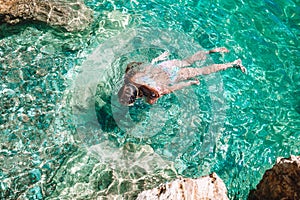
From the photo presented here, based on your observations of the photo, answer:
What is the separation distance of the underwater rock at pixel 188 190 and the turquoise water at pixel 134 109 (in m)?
1.11

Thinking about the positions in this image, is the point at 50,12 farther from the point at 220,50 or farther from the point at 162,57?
the point at 220,50

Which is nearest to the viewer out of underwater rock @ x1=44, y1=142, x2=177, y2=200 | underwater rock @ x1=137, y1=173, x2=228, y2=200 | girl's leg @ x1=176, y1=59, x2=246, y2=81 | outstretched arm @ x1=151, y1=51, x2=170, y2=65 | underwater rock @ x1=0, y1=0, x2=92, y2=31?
underwater rock @ x1=137, y1=173, x2=228, y2=200

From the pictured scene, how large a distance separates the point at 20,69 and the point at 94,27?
6.97 ft

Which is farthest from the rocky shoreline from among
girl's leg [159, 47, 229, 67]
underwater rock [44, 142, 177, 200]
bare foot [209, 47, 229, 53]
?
Result: bare foot [209, 47, 229, 53]

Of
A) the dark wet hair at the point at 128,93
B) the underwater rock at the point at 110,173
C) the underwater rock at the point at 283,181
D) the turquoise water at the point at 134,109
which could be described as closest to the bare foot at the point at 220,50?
the turquoise water at the point at 134,109

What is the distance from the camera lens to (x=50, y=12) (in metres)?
8.12

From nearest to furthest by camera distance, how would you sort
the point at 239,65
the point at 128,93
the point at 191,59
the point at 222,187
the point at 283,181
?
the point at 222,187, the point at 283,181, the point at 128,93, the point at 191,59, the point at 239,65

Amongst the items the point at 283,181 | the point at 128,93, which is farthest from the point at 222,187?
the point at 128,93

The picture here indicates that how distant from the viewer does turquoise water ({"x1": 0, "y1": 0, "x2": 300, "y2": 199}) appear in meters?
5.96

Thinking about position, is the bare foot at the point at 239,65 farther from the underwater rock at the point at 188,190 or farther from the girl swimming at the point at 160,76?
the underwater rock at the point at 188,190

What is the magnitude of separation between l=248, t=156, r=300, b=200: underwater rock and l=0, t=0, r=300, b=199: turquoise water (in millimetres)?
819

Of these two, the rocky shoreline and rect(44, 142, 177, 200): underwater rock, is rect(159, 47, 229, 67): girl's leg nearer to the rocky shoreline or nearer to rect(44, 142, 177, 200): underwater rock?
rect(44, 142, 177, 200): underwater rock

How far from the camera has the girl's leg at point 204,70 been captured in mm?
7105

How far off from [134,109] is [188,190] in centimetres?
249
